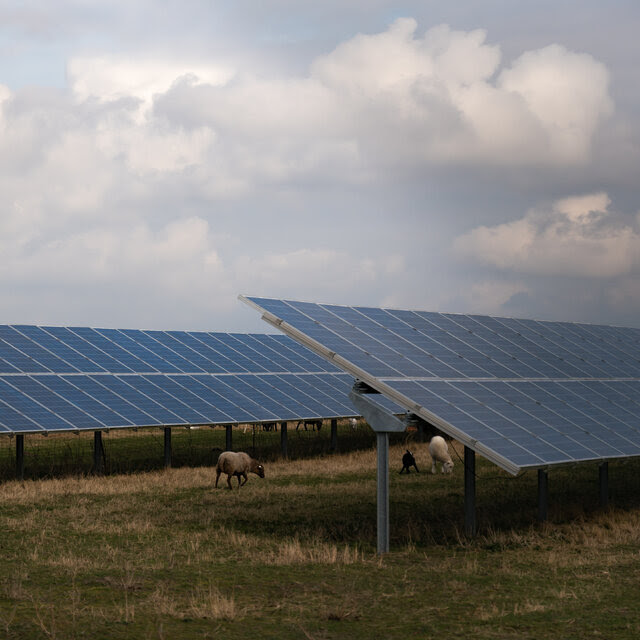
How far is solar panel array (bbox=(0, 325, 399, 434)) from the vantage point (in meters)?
35.3

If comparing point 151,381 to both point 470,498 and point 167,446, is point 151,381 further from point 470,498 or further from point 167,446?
point 470,498

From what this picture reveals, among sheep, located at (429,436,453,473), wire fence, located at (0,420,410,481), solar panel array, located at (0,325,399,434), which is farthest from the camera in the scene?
wire fence, located at (0,420,410,481)

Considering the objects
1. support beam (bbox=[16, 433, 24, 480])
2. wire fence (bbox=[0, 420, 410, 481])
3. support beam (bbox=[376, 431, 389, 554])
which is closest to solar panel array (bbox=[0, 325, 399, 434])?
support beam (bbox=[16, 433, 24, 480])

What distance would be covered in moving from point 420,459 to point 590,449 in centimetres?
1997

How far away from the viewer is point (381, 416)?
1938 cm

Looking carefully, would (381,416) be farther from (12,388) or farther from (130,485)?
(12,388)

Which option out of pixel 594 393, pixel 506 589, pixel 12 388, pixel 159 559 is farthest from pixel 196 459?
pixel 506 589

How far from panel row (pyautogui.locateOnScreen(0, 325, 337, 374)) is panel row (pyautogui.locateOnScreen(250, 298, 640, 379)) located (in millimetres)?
17030

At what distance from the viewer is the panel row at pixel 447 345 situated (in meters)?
22.3

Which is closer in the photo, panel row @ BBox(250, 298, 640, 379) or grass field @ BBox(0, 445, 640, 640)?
grass field @ BBox(0, 445, 640, 640)

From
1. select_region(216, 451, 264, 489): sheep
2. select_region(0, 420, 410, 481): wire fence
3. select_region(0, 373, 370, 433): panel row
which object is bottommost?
select_region(0, 420, 410, 481): wire fence

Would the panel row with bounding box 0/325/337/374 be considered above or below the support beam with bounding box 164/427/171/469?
above

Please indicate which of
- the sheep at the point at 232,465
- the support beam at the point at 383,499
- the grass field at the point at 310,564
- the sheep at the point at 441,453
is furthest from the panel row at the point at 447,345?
the sheep at the point at 232,465

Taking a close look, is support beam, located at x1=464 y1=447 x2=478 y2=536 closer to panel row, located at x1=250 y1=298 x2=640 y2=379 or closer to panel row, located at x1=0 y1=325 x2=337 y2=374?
panel row, located at x1=250 y1=298 x2=640 y2=379
